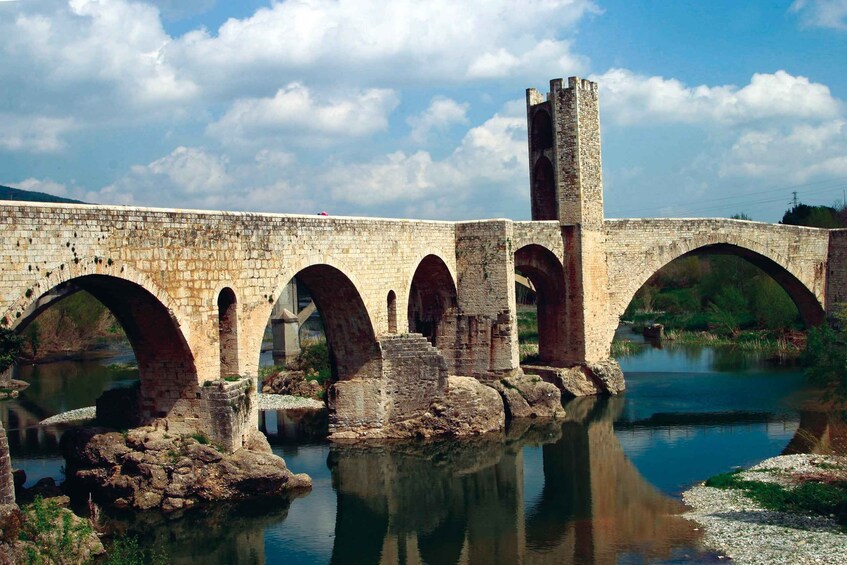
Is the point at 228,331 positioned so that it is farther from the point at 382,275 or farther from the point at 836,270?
the point at 836,270

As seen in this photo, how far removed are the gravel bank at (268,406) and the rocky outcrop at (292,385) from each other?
32 centimetres

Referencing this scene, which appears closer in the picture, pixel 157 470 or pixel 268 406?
pixel 157 470

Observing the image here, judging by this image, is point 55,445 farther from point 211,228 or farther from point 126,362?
point 126,362

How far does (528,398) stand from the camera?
1930 cm

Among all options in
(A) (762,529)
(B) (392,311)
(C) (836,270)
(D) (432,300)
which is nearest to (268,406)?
(D) (432,300)

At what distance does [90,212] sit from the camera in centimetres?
1148

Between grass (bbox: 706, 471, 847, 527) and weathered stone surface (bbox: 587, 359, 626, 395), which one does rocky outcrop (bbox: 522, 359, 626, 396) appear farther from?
grass (bbox: 706, 471, 847, 527)

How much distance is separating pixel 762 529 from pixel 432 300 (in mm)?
10002

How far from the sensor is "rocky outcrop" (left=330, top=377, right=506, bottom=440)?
57.4ft

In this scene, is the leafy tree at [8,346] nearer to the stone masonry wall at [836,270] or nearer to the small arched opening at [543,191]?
the small arched opening at [543,191]

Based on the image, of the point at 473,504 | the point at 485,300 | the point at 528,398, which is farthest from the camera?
the point at 485,300

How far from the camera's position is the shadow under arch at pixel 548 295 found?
2128 centimetres

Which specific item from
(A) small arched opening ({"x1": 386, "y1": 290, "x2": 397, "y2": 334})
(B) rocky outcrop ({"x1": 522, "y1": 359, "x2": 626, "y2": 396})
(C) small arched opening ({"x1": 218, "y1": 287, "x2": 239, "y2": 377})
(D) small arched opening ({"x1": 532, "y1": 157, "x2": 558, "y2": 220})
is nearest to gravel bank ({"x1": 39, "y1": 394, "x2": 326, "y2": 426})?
(A) small arched opening ({"x1": 386, "y1": 290, "x2": 397, "y2": 334})

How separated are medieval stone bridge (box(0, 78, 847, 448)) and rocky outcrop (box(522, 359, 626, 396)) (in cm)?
32
